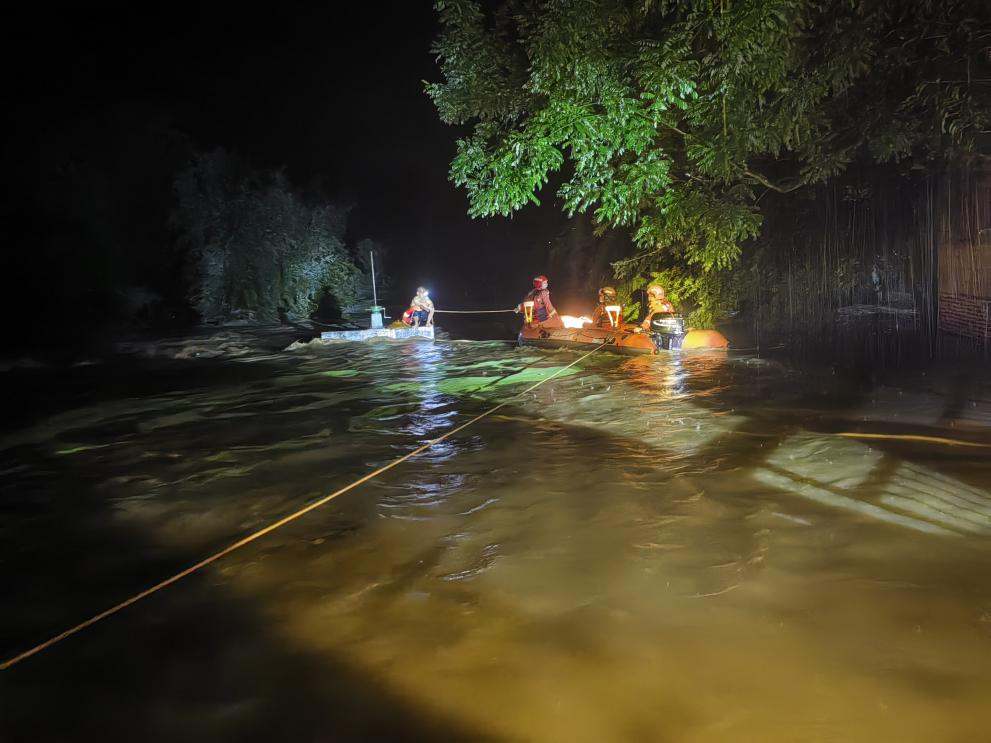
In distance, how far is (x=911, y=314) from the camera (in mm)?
16078

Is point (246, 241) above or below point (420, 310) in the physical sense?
above

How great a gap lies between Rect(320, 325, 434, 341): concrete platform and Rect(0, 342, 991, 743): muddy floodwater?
1095 centimetres

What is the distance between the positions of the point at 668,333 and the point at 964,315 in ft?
17.6

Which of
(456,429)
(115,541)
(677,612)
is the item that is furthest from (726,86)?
(115,541)

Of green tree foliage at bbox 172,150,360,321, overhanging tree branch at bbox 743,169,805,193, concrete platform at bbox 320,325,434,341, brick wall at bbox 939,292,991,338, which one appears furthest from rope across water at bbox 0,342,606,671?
green tree foliage at bbox 172,150,360,321

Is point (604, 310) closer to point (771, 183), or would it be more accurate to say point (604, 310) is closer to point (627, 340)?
point (627, 340)

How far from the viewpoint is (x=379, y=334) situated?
1981 cm

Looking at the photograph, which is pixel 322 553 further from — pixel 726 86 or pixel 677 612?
pixel 726 86

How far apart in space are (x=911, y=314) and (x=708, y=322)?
458 centimetres

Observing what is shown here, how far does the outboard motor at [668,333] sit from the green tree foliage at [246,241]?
59.1ft

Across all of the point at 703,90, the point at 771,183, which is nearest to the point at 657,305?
the point at 771,183

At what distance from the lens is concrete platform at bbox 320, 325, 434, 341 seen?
19578 mm

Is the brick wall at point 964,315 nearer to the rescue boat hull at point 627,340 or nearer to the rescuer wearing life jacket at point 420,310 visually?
the rescue boat hull at point 627,340

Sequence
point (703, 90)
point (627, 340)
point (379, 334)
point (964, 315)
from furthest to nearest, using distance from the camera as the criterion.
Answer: point (379, 334), point (627, 340), point (964, 315), point (703, 90)
